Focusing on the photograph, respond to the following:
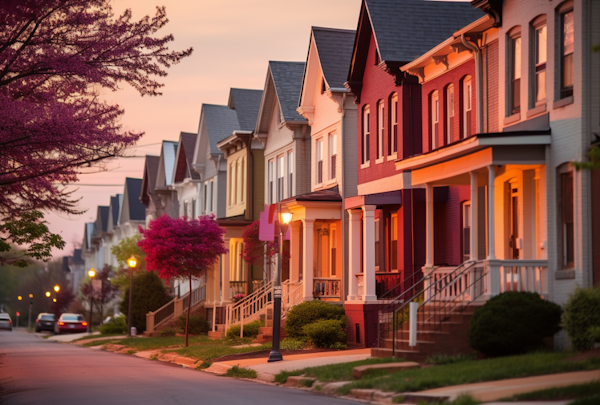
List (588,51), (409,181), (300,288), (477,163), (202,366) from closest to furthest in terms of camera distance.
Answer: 1. (588,51)
2. (477,163)
3. (202,366)
4. (409,181)
5. (300,288)

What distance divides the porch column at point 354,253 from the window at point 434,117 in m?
3.88

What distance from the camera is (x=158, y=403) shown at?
49.3 ft

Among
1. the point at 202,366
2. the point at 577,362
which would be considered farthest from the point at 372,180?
the point at 577,362

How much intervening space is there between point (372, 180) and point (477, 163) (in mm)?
10520

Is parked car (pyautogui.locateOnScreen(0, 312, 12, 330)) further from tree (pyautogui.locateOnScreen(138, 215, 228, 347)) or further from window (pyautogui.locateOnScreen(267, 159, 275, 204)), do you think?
tree (pyautogui.locateOnScreen(138, 215, 228, 347))

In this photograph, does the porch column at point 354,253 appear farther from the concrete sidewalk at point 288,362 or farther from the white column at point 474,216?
the white column at point 474,216

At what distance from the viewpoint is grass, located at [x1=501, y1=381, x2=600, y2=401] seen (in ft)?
41.2

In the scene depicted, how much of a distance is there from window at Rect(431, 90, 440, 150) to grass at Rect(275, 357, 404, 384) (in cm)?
929

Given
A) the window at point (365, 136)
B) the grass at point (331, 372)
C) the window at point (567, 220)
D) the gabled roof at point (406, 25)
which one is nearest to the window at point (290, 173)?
the window at point (365, 136)

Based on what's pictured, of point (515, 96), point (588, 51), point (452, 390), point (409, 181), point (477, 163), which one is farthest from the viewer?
point (409, 181)

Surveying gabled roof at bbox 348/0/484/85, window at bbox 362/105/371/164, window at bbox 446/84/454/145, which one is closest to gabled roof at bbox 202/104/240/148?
window at bbox 362/105/371/164

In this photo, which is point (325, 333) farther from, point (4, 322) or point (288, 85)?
point (4, 322)

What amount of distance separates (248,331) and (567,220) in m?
17.5

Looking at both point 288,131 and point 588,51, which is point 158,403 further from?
point 288,131
